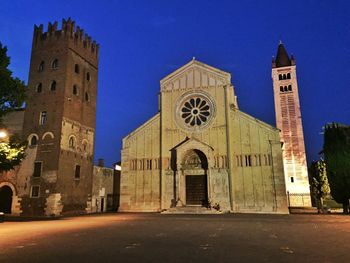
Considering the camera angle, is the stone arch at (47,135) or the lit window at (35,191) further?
the stone arch at (47,135)

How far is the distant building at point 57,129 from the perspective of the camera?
27250mm

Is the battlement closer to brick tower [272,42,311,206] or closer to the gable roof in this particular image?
the gable roof

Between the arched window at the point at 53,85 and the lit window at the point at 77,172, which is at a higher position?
the arched window at the point at 53,85

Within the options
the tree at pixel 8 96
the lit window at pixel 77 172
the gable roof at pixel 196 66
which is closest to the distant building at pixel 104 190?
the lit window at pixel 77 172

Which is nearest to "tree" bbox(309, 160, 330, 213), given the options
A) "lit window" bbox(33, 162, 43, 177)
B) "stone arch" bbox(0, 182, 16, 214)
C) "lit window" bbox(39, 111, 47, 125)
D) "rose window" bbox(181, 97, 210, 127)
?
"rose window" bbox(181, 97, 210, 127)

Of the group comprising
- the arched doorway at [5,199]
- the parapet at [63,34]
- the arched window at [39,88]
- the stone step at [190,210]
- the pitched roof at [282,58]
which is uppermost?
the pitched roof at [282,58]

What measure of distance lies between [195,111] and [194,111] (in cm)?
11

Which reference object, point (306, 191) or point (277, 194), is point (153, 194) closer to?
point (277, 194)

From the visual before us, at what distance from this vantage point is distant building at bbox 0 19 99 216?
89.4 ft

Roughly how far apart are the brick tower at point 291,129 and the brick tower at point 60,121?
32.6 meters

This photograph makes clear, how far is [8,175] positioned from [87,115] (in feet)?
33.8

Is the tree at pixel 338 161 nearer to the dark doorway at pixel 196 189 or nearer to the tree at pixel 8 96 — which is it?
the dark doorway at pixel 196 189

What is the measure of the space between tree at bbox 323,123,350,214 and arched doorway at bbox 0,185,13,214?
3141 cm

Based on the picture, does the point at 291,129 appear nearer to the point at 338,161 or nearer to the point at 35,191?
the point at 338,161
